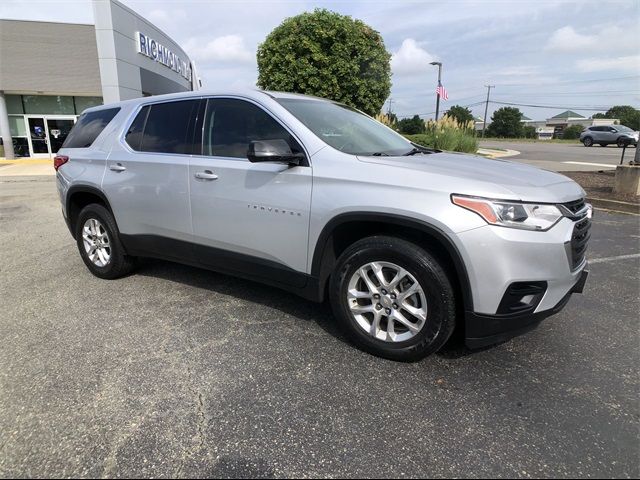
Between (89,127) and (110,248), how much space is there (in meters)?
1.33

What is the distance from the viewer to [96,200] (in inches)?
184

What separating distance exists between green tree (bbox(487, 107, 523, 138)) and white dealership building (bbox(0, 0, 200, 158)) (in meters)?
55.4

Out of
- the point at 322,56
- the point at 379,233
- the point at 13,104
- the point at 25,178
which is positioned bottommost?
the point at 25,178

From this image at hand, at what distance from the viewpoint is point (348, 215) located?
2.95 m

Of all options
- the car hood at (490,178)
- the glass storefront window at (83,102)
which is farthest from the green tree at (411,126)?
the car hood at (490,178)

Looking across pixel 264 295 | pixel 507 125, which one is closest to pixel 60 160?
pixel 264 295

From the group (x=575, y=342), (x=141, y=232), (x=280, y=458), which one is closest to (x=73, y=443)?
(x=280, y=458)

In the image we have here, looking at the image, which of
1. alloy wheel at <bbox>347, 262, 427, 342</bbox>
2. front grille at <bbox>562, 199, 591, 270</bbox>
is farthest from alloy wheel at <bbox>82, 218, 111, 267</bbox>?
front grille at <bbox>562, 199, 591, 270</bbox>

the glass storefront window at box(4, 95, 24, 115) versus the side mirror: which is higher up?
the glass storefront window at box(4, 95, 24, 115)

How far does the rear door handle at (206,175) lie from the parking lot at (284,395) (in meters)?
1.12

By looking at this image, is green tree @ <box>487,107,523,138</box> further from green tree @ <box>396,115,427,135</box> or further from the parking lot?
the parking lot

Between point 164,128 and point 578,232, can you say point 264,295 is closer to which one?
point 164,128

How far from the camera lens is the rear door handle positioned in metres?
3.56

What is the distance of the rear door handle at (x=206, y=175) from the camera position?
11.7 feet
